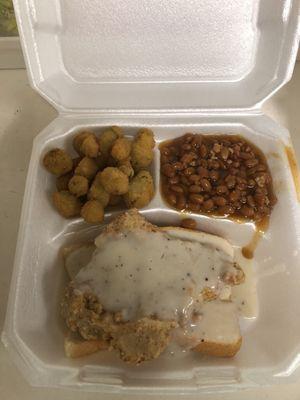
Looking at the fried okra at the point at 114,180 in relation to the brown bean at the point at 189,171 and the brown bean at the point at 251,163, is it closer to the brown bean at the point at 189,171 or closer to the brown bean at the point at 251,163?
the brown bean at the point at 189,171

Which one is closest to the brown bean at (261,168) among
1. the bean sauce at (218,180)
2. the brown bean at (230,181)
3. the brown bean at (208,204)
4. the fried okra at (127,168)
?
the bean sauce at (218,180)

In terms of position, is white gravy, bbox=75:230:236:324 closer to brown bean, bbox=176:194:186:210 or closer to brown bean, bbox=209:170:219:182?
brown bean, bbox=176:194:186:210

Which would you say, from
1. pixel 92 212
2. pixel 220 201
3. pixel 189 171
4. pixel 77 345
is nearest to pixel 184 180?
pixel 189 171

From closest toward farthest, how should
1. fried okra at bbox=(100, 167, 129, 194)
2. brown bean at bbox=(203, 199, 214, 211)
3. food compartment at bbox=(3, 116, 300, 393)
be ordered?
food compartment at bbox=(3, 116, 300, 393), fried okra at bbox=(100, 167, 129, 194), brown bean at bbox=(203, 199, 214, 211)

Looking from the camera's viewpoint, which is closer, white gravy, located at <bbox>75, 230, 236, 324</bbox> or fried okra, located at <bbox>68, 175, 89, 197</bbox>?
white gravy, located at <bbox>75, 230, 236, 324</bbox>

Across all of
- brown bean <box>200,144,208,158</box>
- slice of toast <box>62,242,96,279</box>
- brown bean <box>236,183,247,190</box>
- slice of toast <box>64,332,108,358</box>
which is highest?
brown bean <box>200,144,208,158</box>

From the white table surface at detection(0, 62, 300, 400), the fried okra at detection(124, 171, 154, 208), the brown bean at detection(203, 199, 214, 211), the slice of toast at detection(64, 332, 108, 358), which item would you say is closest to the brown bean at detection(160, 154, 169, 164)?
the fried okra at detection(124, 171, 154, 208)

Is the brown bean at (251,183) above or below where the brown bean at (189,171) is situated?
below
